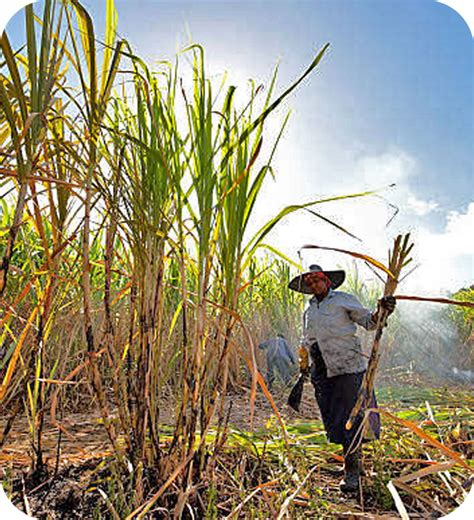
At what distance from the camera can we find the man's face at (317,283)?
8.92 ft

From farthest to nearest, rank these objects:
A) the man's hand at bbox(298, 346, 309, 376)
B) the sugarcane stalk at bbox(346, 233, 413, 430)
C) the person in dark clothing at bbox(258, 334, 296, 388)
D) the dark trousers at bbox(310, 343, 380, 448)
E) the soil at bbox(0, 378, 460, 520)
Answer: the person in dark clothing at bbox(258, 334, 296, 388) < the man's hand at bbox(298, 346, 309, 376) < the dark trousers at bbox(310, 343, 380, 448) < the soil at bbox(0, 378, 460, 520) < the sugarcane stalk at bbox(346, 233, 413, 430)

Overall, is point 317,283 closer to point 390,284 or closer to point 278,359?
point 390,284

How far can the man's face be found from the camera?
272 cm

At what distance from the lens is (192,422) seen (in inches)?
50.6

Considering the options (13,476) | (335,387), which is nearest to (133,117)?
(13,476)

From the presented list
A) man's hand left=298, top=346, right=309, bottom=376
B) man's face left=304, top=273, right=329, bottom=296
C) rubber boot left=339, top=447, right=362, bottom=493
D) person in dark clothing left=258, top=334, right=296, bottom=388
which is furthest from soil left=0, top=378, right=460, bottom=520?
person in dark clothing left=258, top=334, right=296, bottom=388

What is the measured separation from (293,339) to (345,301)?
371 centimetres

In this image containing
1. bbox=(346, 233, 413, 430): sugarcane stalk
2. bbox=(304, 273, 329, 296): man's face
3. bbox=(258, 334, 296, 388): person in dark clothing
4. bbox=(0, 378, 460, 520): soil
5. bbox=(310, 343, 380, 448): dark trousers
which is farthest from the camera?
bbox=(258, 334, 296, 388): person in dark clothing

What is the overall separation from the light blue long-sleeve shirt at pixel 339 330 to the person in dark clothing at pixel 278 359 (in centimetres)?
277

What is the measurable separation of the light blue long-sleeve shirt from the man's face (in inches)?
1.6

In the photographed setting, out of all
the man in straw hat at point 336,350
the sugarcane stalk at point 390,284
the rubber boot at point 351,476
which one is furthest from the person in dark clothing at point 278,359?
the sugarcane stalk at point 390,284

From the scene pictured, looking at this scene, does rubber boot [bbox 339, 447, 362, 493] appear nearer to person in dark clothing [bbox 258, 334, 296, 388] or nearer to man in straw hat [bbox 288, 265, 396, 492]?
man in straw hat [bbox 288, 265, 396, 492]

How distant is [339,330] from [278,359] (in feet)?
9.63

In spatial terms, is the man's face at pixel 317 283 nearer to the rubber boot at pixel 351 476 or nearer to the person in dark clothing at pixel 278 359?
the rubber boot at pixel 351 476
